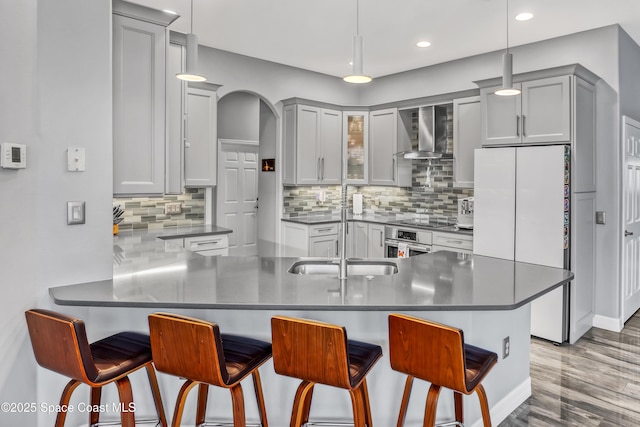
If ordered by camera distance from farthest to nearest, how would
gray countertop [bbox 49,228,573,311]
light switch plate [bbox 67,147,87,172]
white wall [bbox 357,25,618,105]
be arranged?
white wall [bbox 357,25,618,105], light switch plate [bbox 67,147,87,172], gray countertop [bbox 49,228,573,311]

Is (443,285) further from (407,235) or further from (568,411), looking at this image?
(407,235)

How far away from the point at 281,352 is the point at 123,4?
2.21 metres

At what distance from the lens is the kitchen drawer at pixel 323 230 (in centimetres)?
532

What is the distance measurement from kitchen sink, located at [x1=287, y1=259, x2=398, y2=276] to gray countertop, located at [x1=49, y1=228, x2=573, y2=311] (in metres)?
0.08

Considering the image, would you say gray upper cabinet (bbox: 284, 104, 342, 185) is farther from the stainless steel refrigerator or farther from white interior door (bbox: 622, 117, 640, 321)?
white interior door (bbox: 622, 117, 640, 321)

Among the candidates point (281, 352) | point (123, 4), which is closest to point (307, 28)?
point (123, 4)

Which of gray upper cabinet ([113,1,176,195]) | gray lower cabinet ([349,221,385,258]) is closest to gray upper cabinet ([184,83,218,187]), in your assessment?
gray upper cabinet ([113,1,176,195])

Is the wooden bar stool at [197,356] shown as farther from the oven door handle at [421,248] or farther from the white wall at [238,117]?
the white wall at [238,117]

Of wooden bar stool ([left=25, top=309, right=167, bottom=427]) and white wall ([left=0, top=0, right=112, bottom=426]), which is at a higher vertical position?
white wall ([left=0, top=0, right=112, bottom=426])

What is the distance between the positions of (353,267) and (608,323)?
117 inches

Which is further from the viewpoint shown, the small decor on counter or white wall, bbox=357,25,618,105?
white wall, bbox=357,25,618,105

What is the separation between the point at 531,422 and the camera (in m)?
2.61

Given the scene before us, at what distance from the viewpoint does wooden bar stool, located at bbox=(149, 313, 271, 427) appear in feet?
5.57

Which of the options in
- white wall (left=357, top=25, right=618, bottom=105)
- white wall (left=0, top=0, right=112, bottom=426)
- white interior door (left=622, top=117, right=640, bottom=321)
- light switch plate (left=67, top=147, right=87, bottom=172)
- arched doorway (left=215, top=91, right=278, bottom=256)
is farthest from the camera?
arched doorway (left=215, top=91, right=278, bottom=256)
